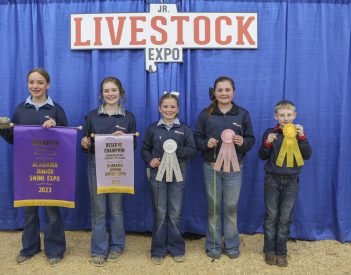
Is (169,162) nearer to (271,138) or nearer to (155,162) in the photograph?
(155,162)

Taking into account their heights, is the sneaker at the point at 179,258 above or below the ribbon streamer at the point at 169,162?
below

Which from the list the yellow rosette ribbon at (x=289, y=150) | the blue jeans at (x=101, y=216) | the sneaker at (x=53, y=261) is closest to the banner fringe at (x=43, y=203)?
the blue jeans at (x=101, y=216)

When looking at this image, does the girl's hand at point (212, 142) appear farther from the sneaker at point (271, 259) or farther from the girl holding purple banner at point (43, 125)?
the girl holding purple banner at point (43, 125)

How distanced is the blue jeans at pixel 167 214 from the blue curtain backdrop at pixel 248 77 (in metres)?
0.59

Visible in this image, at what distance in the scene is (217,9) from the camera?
3.79m

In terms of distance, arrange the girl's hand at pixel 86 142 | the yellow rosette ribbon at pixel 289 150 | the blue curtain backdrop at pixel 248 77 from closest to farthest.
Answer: the yellow rosette ribbon at pixel 289 150 → the girl's hand at pixel 86 142 → the blue curtain backdrop at pixel 248 77

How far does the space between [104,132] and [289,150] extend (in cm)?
167

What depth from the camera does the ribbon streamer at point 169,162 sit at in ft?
10.5

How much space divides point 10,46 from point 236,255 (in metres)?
3.23

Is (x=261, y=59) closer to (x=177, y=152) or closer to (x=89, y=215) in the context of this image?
(x=177, y=152)

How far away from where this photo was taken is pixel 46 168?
326 cm

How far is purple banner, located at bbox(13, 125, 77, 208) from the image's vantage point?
320 centimetres

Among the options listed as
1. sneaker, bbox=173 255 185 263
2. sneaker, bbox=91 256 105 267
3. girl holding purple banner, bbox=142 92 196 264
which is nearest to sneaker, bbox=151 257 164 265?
girl holding purple banner, bbox=142 92 196 264

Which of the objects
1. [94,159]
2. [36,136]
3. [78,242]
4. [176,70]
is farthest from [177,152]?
[78,242]
